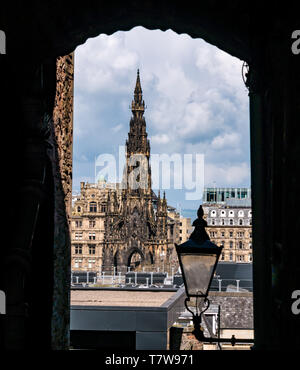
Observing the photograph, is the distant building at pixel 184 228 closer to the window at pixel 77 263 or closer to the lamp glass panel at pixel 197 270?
the window at pixel 77 263

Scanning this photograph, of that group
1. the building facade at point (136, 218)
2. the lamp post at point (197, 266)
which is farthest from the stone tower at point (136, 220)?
the lamp post at point (197, 266)

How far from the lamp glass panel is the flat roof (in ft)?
43.7

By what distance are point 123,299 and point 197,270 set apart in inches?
645

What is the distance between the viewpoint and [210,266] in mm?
5055

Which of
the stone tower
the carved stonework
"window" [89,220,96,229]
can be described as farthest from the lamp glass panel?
"window" [89,220,96,229]

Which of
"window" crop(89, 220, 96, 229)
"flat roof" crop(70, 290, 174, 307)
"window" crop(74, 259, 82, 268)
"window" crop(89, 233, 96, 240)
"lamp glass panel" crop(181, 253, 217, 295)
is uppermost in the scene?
"window" crop(89, 220, 96, 229)

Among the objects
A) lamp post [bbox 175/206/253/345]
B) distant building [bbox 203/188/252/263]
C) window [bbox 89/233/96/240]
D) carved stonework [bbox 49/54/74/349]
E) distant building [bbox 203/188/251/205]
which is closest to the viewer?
lamp post [bbox 175/206/253/345]

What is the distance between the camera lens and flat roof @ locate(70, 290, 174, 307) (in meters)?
18.8

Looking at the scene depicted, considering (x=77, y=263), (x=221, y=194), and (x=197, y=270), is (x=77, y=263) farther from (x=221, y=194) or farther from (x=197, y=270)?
(x=197, y=270)

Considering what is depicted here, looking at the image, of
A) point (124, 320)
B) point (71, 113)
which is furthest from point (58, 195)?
point (124, 320)

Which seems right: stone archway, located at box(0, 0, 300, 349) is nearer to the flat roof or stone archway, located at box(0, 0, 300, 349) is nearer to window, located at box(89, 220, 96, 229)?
the flat roof

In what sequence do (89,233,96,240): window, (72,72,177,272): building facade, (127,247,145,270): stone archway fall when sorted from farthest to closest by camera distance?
(89,233,96,240): window < (127,247,145,270): stone archway < (72,72,177,272): building facade

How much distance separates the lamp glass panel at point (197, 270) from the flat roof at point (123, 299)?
43.7ft

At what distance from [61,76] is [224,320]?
28.2 metres
